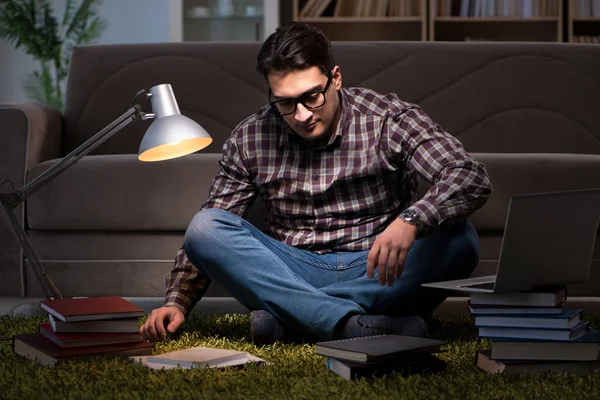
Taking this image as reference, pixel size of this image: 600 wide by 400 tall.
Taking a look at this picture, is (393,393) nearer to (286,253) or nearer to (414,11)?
(286,253)

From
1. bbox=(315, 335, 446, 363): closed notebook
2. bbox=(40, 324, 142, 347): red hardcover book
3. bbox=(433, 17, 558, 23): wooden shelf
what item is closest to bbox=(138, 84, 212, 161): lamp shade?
bbox=(40, 324, 142, 347): red hardcover book

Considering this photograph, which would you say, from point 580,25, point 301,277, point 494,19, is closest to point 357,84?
point 301,277

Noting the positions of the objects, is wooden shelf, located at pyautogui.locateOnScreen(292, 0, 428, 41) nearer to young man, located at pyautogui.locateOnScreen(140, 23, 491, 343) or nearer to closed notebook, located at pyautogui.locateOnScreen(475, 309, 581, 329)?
young man, located at pyautogui.locateOnScreen(140, 23, 491, 343)

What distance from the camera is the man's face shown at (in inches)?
66.7

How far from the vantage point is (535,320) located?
4.45 feet

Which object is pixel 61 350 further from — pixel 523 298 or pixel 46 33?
pixel 46 33

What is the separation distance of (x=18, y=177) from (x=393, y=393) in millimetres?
1455

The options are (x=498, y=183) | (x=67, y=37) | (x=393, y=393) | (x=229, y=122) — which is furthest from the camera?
(x=67, y=37)

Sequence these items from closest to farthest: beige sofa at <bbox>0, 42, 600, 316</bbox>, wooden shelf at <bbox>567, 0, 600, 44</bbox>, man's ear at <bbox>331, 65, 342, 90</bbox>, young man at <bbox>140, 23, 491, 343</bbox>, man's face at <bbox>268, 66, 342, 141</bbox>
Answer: young man at <bbox>140, 23, 491, 343</bbox> < man's face at <bbox>268, 66, 342, 141</bbox> < man's ear at <bbox>331, 65, 342, 90</bbox> < beige sofa at <bbox>0, 42, 600, 316</bbox> < wooden shelf at <bbox>567, 0, 600, 44</bbox>

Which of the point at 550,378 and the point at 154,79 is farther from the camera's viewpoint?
the point at 154,79

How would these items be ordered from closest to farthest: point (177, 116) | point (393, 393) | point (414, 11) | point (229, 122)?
point (393, 393), point (177, 116), point (229, 122), point (414, 11)

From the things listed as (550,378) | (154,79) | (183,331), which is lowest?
(183,331)

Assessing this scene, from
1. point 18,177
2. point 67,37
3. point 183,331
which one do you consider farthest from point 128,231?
point 67,37

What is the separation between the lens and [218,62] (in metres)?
2.84
